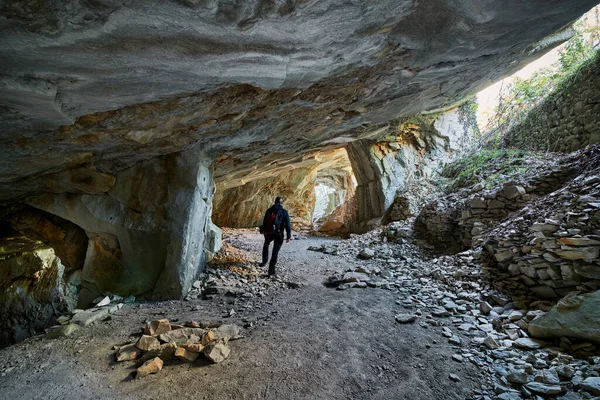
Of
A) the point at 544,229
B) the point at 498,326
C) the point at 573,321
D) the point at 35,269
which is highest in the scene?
the point at 544,229

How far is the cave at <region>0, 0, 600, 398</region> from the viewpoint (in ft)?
7.77

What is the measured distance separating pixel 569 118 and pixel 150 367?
11.4 meters

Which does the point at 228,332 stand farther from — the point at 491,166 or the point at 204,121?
the point at 491,166

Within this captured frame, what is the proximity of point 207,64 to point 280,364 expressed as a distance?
3372 millimetres

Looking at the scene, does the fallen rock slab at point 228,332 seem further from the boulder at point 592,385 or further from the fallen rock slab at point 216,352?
the boulder at point 592,385

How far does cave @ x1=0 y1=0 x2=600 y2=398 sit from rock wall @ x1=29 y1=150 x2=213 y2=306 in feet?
0.10

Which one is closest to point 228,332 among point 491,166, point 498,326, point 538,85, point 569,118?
point 498,326

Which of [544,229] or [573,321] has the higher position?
[544,229]

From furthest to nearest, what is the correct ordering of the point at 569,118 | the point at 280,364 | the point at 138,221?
the point at 569,118 → the point at 138,221 → the point at 280,364

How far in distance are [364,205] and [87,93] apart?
11423 mm

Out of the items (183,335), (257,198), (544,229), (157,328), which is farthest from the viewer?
(257,198)

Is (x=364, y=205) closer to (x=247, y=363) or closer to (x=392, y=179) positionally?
(x=392, y=179)

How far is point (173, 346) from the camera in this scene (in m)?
3.03

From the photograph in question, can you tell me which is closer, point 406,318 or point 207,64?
point 207,64
